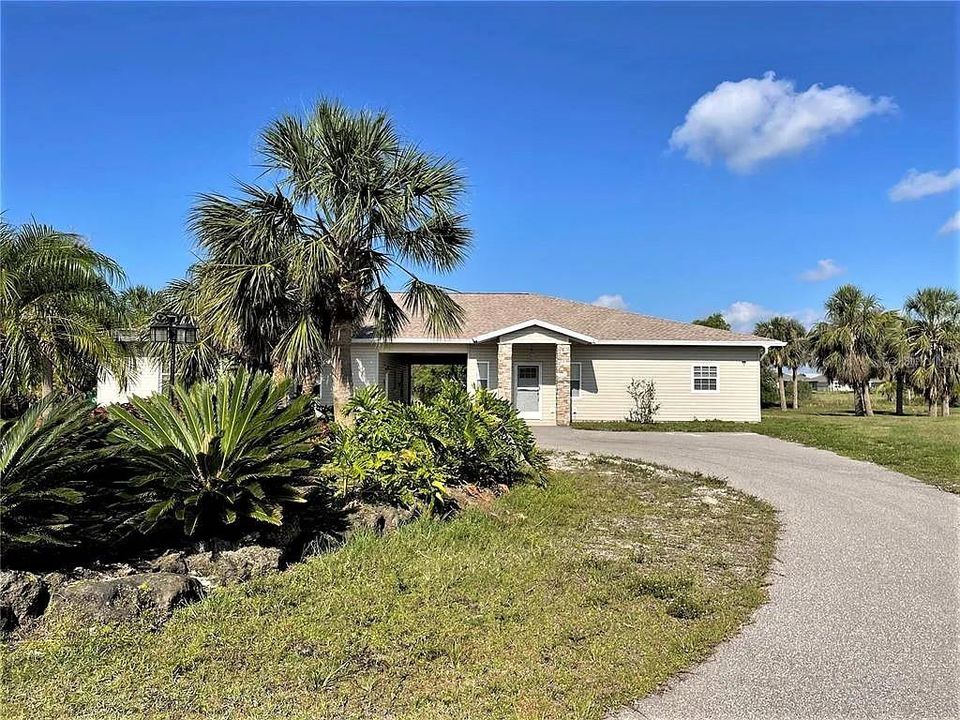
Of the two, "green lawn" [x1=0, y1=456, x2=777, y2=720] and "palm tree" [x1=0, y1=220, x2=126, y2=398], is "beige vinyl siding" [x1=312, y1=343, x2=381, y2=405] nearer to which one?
"palm tree" [x1=0, y1=220, x2=126, y2=398]

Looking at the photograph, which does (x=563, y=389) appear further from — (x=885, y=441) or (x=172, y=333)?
(x=172, y=333)

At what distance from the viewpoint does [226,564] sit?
489 centimetres

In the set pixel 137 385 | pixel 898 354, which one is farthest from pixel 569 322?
pixel 898 354

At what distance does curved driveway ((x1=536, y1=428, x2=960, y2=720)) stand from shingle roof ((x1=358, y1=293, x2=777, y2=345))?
12.6m

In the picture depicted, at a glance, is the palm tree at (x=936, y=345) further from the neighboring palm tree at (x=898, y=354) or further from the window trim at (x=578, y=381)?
the window trim at (x=578, y=381)

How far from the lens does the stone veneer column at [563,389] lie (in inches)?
781

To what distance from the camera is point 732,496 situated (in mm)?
8492

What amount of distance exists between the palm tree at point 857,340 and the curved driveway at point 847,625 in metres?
23.4

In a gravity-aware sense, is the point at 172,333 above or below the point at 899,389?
above

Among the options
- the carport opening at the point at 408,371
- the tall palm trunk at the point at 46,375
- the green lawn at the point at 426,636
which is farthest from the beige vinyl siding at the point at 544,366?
the green lawn at the point at 426,636

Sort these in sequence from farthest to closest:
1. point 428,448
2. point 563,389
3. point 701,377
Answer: point 701,377, point 563,389, point 428,448

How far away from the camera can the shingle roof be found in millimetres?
20828

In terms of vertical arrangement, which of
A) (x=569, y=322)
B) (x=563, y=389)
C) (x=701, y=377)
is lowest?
(x=563, y=389)

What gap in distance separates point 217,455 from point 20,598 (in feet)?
5.42
